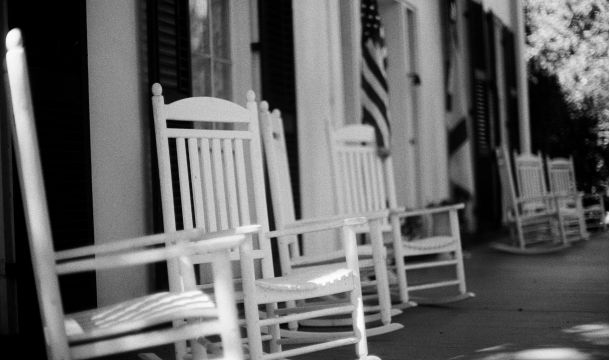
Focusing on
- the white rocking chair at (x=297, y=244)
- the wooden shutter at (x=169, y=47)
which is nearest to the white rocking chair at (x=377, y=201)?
the white rocking chair at (x=297, y=244)

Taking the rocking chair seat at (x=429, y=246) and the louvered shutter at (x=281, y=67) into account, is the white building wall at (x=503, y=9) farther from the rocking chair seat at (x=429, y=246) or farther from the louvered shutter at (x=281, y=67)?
the rocking chair seat at (x=429, y=246)

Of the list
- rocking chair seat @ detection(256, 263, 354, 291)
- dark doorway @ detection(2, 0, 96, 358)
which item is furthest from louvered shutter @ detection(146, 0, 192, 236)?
rocking chair seat @ detection(256, 263, 354, 291)

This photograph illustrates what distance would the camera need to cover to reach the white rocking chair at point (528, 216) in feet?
24.6

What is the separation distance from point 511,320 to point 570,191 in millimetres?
5638

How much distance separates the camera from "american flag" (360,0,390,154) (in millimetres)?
6008

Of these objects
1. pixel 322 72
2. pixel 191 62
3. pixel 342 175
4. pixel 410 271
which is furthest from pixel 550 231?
pixel 191 62

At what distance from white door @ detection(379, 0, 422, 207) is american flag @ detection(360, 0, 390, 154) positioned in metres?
1.20

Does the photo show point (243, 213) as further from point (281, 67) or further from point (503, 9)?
point (503, 9)

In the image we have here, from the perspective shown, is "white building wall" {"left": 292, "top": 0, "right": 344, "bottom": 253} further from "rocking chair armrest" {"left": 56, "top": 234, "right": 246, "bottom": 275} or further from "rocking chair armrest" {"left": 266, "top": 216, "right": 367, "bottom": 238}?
"rocking chair armrest" {"left": 56, "top": 234, "right": 246, "bottom": 275}

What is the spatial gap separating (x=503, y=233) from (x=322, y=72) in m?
4.45

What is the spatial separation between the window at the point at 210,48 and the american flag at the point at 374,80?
148 centimetres

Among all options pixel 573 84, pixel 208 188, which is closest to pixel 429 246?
pixel 208 188

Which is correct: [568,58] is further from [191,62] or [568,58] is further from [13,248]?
[13,248]

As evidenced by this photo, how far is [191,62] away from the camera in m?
4.21
